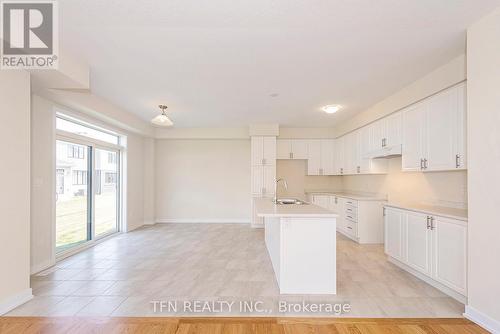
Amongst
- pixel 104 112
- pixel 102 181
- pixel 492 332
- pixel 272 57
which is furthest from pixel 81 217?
pixel 492 332

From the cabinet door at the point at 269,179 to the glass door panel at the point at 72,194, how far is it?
3.86 meters

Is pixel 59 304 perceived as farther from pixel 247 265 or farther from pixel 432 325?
pixel 432 325

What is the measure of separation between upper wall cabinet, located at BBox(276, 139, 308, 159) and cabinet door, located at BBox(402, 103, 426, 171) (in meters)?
3.07

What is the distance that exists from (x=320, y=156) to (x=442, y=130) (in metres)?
3.74

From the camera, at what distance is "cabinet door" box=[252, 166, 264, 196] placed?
638cm

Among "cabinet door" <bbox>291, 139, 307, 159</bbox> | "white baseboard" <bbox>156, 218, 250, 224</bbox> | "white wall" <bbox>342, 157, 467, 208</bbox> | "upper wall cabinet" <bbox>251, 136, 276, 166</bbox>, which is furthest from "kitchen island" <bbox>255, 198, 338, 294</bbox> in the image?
"white baseboard" <bbox>156, 218, 250, 224</bbox>

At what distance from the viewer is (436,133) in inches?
124

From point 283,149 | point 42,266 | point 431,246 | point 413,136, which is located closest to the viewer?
point 431,246

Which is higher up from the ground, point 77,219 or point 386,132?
point 386,132

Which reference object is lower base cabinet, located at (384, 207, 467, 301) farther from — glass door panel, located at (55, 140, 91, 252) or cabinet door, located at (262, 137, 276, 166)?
glass door panel, located at (55, 140, 91, 252)

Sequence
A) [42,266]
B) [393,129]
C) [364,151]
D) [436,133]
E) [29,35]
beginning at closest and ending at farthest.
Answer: [29,35], [436,133], [42,266], [393,129], [364,151]

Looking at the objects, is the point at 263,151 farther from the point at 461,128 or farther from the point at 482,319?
the point at 482,319

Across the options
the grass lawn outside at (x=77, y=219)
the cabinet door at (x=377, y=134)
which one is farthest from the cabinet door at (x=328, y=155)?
the grass lawn outside at (x=77, y=219)

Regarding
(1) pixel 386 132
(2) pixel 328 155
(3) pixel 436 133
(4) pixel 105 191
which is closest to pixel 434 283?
(3) pixel 436 133
